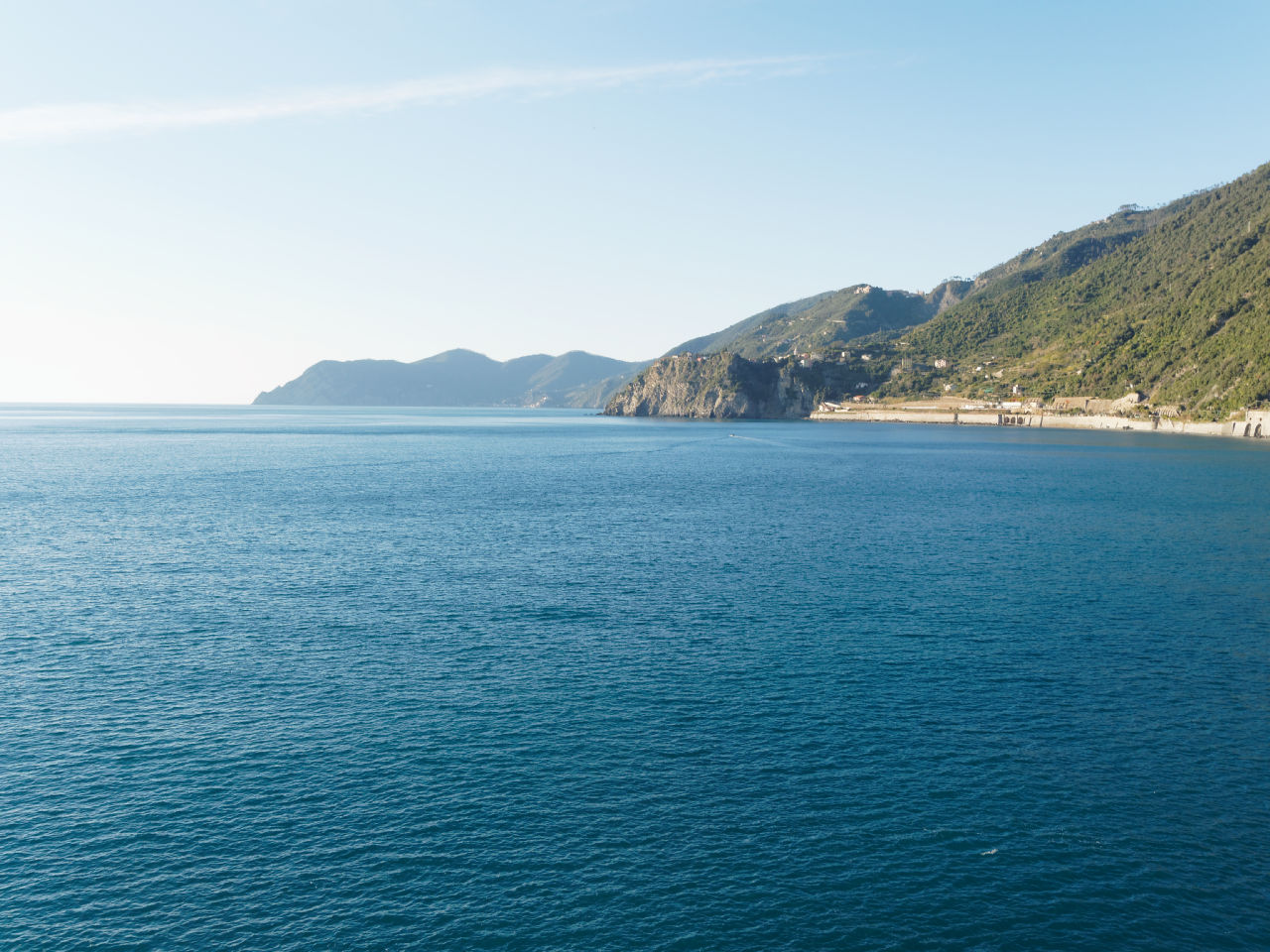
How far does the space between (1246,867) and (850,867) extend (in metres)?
14.1

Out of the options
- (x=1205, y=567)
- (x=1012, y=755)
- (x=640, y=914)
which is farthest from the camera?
(x=1205, y=567)

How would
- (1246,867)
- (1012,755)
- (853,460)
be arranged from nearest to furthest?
(1246,867)
(1012,755)
(853,460)

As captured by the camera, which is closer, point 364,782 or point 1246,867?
point 1246,867

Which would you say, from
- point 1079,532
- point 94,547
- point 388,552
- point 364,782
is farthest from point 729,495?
point 364,782

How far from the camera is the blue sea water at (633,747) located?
87.0 feet

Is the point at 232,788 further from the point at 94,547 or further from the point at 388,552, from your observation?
the point at 94,547

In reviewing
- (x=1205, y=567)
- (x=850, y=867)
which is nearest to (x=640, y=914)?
(x=850, y=867)

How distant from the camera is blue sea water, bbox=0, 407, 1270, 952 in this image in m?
26.5

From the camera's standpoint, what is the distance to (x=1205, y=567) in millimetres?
72875

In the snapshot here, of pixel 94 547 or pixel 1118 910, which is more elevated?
pixel 94 547

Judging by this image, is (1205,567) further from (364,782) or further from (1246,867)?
(364,782)

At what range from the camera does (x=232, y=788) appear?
33625 mm

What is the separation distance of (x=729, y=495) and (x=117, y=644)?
91.1m

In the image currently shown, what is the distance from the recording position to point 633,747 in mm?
37344
